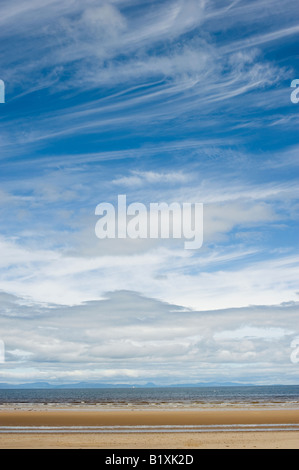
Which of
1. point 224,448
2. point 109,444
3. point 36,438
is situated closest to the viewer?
point 224,448

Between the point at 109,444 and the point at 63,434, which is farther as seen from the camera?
the point at 63,434

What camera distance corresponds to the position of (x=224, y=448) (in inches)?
892

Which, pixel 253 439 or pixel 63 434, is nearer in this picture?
pixel 253 439
